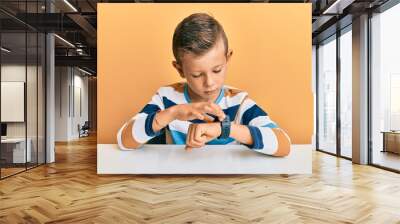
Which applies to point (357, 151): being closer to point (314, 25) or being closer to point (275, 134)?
point (314, 25)

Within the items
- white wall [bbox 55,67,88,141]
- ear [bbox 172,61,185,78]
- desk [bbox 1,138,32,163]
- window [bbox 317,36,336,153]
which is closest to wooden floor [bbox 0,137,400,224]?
desk [bbox 1,138,32,163]

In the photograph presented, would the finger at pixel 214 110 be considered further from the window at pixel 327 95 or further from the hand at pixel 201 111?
the window at pixel 327 95

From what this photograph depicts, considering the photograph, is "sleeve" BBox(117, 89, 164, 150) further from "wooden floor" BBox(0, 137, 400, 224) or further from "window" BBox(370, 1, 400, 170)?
"window" BBox(370, 1, 400, 170)

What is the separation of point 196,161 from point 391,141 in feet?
14.3

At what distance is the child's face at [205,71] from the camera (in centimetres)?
458

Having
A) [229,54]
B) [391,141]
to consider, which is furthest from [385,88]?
[229,54]

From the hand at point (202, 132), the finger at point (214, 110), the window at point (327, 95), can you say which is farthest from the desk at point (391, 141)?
the hand at point (202, 132)

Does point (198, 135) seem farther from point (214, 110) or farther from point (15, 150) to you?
point (15, 150)

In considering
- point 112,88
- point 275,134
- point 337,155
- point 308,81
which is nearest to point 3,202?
point 112,88

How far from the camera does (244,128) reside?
4.58 meters

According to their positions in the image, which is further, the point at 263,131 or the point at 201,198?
the point at 263,131

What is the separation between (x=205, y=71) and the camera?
15.1ft

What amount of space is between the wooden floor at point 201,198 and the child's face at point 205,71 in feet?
4.24

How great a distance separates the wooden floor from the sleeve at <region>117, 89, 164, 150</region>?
655 millimetres
